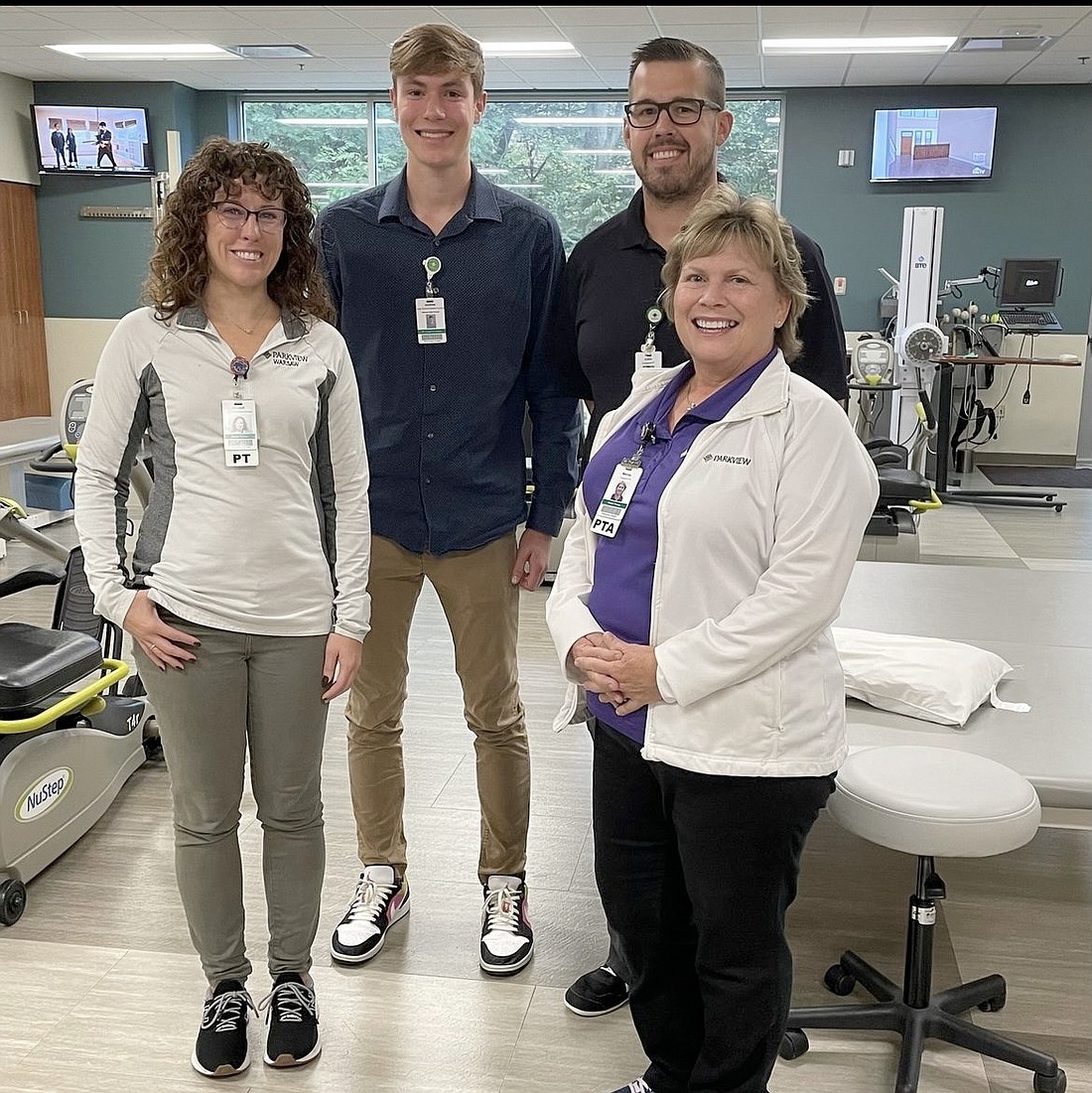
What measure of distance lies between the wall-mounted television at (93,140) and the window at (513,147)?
1.10 m

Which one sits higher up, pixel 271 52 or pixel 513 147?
pixel 271 52

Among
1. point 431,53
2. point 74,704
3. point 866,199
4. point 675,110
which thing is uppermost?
point 866,199

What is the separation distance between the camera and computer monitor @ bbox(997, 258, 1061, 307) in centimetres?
877

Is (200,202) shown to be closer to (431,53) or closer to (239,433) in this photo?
(239,433)

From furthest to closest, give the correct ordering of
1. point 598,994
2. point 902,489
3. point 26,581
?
point 902,489 → point 26,581 → point 598,994

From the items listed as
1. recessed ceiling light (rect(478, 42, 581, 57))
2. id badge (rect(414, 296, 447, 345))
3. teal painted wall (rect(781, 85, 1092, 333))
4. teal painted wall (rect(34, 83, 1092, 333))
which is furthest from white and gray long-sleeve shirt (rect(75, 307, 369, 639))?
teal painted wall (rect(34, 83, 1092, 333))

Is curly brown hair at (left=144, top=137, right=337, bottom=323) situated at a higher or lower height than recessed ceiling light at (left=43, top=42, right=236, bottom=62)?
lower

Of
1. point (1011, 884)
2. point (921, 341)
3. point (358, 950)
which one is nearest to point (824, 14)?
point (921, 341)

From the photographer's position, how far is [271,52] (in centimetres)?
888

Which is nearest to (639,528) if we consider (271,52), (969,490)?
(969,490)

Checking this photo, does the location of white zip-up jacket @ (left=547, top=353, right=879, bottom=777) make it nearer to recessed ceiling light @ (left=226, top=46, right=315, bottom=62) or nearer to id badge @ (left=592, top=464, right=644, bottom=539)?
id badge @ (left=592, top=464, right=644, bottom=539)

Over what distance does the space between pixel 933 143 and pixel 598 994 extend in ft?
29.6

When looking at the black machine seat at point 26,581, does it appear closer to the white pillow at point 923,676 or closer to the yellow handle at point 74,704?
the yellow handle at point 74,704

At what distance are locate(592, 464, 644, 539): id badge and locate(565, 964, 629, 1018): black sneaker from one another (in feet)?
3.41
